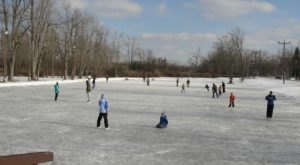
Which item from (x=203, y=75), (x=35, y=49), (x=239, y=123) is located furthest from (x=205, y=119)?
(x=203, y=75)

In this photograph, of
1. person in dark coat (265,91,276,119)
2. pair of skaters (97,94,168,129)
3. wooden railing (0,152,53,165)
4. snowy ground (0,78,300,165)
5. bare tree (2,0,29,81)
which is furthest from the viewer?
bare tree (2,0,29,81)

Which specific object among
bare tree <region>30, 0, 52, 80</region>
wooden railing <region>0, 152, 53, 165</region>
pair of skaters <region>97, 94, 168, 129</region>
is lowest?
pair of skaters <region>97, 94, 168, 129</region>

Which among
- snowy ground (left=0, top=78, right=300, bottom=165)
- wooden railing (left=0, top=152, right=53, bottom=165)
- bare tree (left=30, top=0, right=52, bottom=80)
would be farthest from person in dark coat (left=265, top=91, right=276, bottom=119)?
bare tree (left=30, top=0, right=52, bottom=80)

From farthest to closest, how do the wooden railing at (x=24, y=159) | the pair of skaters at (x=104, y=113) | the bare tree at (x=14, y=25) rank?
the bare tree at (x=14, y=25), the pair of skaters at (x=104, y=113), the wooden railing at (x=24, y=159)

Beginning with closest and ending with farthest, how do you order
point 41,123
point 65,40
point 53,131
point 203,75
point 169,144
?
1. point 169,144
2. point 53,131
3. point 41,123
4. point 65,40
5. point 203,75

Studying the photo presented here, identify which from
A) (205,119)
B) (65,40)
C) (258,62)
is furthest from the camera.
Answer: (258,62)

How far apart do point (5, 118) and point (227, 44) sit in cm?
9542

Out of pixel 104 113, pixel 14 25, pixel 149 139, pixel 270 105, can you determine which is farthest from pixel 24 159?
pixel 14 25

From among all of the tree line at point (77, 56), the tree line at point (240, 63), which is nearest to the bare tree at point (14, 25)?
the tree line at point (77, 56)

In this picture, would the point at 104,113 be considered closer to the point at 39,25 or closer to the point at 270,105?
the point at 270,105

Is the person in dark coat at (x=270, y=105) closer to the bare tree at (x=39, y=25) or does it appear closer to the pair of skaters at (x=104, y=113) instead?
the pair of skaters at (x=104, y=113)

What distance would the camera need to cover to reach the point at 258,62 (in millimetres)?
141250

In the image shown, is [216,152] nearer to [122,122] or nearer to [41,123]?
[122,122]

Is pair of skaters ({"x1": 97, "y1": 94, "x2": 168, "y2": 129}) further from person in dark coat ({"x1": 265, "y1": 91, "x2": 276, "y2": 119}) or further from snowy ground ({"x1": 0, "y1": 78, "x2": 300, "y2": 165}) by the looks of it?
person in dark coat ({"x1": 265, "y1": 91, "x2": 276, "y2": 119})
